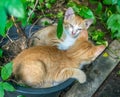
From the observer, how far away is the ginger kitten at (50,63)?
167 centimetres

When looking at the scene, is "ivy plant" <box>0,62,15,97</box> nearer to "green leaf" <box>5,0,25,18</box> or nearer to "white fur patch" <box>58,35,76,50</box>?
"white fur patch" <box>58,35,76,50</box>

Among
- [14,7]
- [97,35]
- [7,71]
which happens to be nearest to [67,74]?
[7,71]

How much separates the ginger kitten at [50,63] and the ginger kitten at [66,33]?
0.13 metres

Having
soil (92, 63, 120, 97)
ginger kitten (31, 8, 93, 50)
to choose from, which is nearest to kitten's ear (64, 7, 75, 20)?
ginger kitten (31, 8, 93, 50)

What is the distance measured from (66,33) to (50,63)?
430mm

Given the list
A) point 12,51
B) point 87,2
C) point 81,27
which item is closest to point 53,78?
point 12,51

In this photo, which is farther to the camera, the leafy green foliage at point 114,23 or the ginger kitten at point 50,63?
the leafy green foliage at point 114,23

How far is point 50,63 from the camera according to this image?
69.3 inches

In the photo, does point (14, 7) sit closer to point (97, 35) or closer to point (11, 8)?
point (11, 8)

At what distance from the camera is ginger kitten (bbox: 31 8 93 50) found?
208 centimetres

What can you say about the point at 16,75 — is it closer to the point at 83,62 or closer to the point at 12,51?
the point at 12,51

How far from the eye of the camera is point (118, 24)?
2373 mm

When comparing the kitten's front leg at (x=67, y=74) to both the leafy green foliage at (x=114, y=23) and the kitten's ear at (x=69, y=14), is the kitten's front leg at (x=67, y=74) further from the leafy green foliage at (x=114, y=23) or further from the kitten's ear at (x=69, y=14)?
the leafy green foliage at (x=114, y=23)

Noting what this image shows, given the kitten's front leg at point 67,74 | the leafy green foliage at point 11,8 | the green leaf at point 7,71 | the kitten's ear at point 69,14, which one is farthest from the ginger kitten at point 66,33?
the leafy green foliage at point 11,8
